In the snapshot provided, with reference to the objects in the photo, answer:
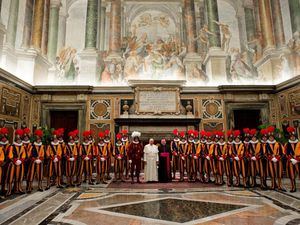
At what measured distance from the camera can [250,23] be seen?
12766 millimetres

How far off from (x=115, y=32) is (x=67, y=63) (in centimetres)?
310

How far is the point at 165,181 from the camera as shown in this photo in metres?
7.45

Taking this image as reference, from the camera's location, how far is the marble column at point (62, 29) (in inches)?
497

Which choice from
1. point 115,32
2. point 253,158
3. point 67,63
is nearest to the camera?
point 253,158

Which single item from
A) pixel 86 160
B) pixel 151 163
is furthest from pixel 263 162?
pixel 86 160

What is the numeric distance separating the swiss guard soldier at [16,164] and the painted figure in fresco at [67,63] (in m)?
5.80

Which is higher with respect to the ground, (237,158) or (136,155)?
(136,155)

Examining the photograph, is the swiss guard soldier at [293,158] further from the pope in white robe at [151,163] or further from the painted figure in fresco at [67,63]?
the painted figure in fresco at [67,63]

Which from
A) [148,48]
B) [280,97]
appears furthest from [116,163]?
[280,97]

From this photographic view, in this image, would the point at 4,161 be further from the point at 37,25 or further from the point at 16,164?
the point at 37,25

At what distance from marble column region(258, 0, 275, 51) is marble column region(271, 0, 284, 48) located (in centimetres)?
18

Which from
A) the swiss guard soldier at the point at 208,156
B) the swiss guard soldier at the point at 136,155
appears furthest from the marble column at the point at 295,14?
the swiss guard soldier at the point at 136,155

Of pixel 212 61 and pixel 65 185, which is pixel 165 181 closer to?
pixel 65 185

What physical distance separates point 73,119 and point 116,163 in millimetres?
4510
